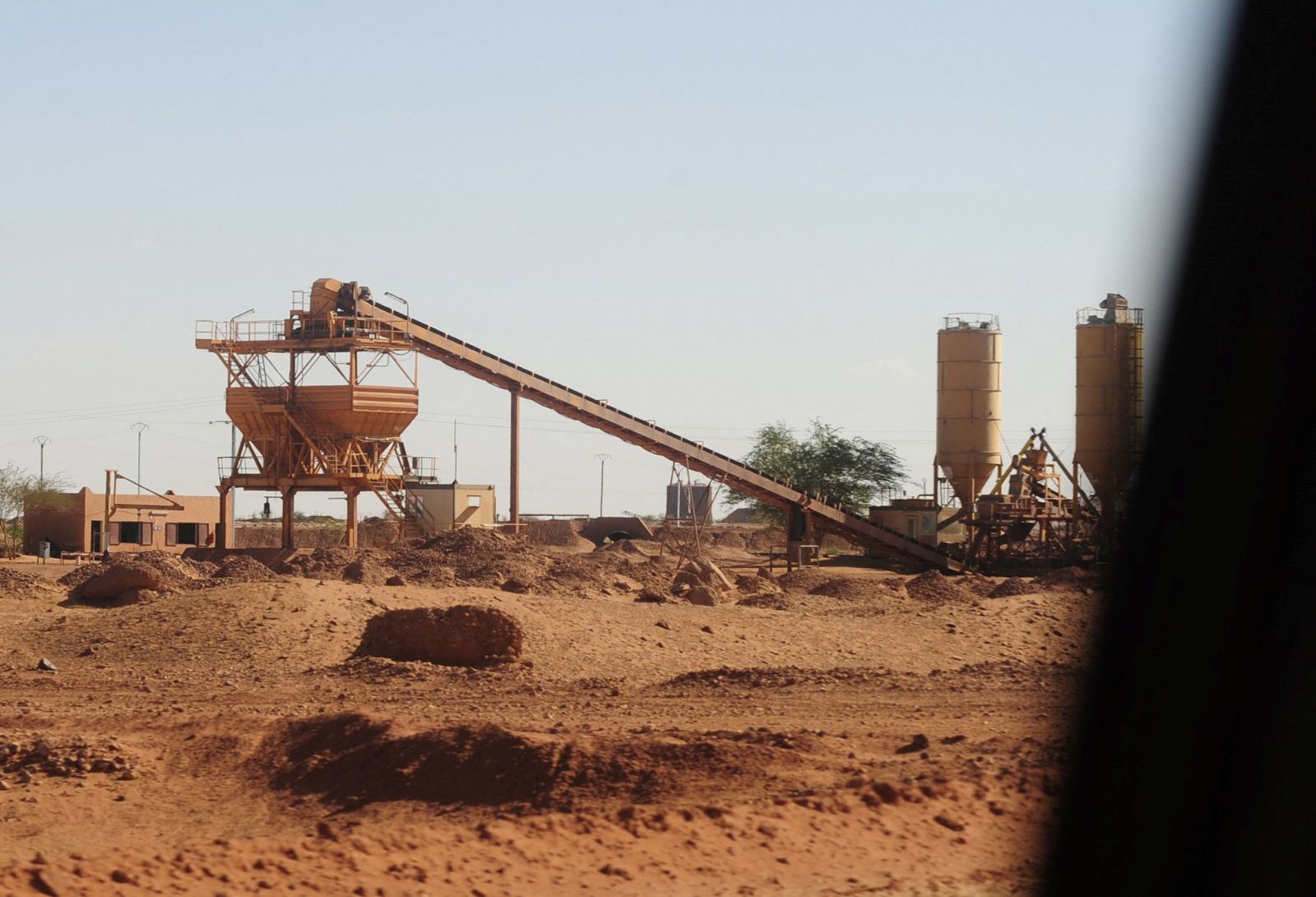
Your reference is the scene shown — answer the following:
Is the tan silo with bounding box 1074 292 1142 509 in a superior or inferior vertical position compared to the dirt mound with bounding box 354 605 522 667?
superior

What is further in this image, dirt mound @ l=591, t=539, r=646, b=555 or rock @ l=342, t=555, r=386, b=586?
dirt mound @ l=591, t=539, r=646, b=555

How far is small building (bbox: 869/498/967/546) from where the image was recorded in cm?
5397

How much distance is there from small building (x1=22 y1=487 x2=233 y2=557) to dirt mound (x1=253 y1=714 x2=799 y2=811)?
49829 mm

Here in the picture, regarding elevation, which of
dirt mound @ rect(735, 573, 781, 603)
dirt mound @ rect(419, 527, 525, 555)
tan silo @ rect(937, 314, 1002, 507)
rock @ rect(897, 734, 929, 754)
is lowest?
rock @ rect(897, 734, 929, 754)

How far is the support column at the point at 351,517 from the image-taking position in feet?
164

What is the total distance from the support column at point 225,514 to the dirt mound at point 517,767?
3755cm

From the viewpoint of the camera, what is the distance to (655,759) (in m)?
14.0

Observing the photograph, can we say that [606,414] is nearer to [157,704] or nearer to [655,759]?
[157,704]

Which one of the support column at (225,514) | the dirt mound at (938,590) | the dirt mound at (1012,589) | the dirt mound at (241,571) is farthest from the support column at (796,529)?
the dirt mound at (241,571)

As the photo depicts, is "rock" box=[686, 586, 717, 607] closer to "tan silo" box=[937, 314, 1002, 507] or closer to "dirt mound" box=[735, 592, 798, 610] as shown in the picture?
"dirt mound" box=[735, 592, 798, 610]

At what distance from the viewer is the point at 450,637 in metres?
22.8

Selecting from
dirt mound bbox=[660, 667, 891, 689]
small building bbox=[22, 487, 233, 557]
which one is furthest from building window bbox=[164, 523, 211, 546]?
dirt mound bbox=[660, 667, 891, 689]

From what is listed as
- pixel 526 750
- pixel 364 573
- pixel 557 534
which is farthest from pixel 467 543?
pixel 557 534

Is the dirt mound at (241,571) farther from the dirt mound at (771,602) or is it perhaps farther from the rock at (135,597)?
the dirt mound at (771,602)
